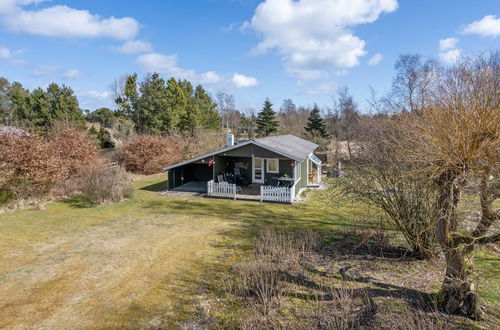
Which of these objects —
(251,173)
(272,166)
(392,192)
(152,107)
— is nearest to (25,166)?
(251,173)

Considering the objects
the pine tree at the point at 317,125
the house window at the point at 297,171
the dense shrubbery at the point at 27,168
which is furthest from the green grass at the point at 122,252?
the pine tree at the point at 317,125

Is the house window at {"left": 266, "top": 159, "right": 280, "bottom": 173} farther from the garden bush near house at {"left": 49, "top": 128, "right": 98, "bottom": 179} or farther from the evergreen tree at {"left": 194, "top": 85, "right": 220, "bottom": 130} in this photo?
the evergreen tree at {"left": 194, "top": 85, "right": 220, "bottom": 130}

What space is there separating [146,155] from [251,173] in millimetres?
9988

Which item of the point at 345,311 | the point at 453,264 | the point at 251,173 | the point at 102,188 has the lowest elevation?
the point at 345,311

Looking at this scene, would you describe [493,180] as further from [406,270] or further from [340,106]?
[340,106]

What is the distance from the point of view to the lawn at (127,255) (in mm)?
5570

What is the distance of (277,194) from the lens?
14.5 meters


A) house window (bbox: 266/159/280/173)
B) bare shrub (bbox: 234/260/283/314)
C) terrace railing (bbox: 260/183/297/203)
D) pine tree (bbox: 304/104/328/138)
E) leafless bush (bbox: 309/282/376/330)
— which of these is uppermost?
pine tree (bbox: 304/104/328/138)

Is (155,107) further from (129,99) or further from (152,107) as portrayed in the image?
(129,99)

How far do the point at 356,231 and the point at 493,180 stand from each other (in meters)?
5.02

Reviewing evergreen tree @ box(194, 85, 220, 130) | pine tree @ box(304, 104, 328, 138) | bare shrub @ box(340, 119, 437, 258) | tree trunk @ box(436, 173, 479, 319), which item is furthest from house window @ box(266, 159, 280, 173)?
evergreen tree @ box(194, 85, 220, 130)

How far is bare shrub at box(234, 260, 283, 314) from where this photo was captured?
550 centimetres

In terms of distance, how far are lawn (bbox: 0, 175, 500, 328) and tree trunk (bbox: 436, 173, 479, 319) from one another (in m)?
0.97

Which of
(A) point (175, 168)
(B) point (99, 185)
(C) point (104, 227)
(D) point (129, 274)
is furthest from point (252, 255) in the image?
(A) point (175, 168)
